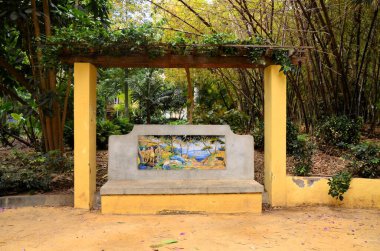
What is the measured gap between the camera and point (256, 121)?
11.2m

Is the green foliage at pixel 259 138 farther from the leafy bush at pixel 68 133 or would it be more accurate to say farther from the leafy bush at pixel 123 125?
the leafy bush at pixel 123 125

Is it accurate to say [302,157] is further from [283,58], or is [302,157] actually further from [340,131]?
[340,131]

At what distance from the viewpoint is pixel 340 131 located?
8.23 meters

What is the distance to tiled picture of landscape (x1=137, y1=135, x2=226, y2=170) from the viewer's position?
5867mm

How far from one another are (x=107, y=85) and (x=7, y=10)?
1259 centimetres

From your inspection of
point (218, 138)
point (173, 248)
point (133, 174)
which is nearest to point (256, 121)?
point (218, 138)

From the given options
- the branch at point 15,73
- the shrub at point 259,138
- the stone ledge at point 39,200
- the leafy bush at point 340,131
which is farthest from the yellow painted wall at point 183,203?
the shrub at point 259,138

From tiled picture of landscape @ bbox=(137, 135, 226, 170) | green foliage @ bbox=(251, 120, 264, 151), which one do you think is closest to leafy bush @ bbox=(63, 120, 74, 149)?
tiled picture of landscape @ bbox=(137, 135, 226, 170)

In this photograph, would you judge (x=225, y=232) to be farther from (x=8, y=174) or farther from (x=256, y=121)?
(x=256, y=121)

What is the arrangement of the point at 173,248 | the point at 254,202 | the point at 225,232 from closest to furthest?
the point at 173,248 < the point at 225,232 < the point at 254,202

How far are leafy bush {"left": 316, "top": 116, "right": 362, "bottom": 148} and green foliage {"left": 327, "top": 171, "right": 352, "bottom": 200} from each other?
8.53ft

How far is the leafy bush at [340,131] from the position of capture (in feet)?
26.8

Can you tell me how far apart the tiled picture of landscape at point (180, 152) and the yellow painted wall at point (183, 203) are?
2.08ft

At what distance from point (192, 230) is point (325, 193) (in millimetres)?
2490
